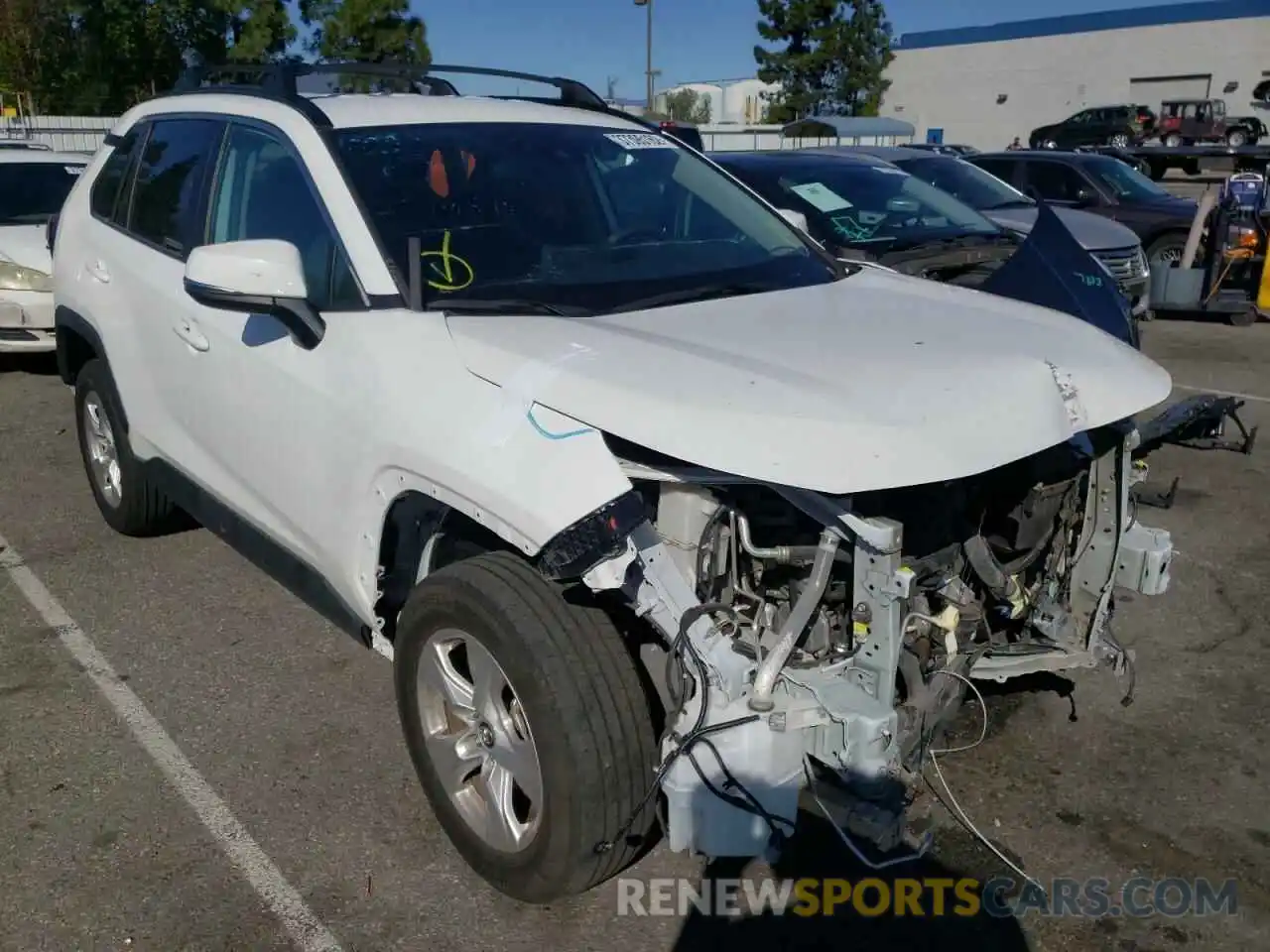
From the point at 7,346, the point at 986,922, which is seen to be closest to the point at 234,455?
the point at 986,922

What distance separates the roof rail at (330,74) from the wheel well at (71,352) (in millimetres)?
1187

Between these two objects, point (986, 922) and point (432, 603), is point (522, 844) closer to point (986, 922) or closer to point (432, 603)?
point (432, 603)

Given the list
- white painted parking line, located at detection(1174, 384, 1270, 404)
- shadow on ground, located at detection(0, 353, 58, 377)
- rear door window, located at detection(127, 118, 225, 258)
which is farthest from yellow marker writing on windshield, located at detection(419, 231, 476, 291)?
shadow on ground, located at detection(0, 353, 58, 377)

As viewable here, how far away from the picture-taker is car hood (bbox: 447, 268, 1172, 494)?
237cm

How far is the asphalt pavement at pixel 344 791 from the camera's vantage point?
2.86 metres

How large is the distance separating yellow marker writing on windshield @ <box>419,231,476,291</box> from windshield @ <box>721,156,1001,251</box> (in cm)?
452

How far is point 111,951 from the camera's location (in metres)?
2.76

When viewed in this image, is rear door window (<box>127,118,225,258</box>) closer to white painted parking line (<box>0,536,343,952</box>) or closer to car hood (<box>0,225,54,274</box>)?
white painted parking line (<box>0,536,343,952</box>)

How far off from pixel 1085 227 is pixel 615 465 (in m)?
8.70

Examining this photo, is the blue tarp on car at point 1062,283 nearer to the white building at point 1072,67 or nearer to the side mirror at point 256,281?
the side mirror at point 256,281

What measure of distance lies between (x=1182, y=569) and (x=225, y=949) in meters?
4.22

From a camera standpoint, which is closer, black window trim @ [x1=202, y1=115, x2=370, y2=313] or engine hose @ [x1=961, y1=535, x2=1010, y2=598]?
engine hose @ [x1=961, y1=535, x2=1010, y2=598]

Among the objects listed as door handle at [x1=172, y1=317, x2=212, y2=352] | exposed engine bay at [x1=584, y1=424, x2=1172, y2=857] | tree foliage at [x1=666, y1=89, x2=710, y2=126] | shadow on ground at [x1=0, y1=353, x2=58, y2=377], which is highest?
tree foliage at [x1=666, y1=89, x2=710, y2=126]

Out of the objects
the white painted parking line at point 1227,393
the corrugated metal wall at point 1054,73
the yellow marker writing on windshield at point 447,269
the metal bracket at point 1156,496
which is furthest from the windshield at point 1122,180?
the corrugated metal wall at point 1054,73
